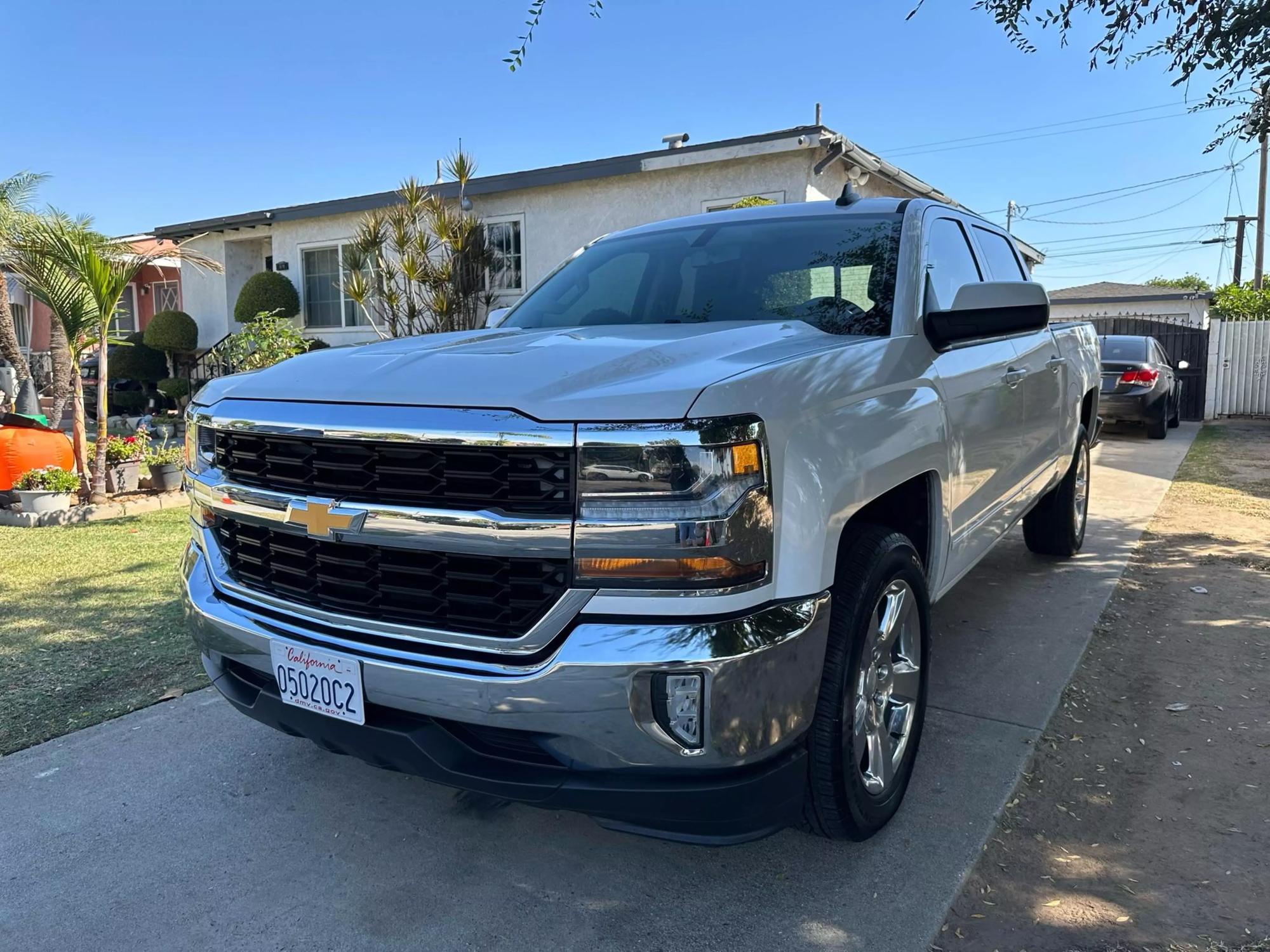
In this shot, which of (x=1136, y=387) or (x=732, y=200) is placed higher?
(x=732, y=200)

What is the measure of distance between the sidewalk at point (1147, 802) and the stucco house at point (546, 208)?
254 inches

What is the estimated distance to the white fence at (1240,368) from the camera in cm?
1658

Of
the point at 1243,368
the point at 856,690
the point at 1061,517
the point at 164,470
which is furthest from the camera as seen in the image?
the point at 1243,368

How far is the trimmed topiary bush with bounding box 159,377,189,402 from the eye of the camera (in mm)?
17016

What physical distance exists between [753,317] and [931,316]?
603mm

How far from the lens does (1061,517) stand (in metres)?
6.06

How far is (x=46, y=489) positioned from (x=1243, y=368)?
18.3m

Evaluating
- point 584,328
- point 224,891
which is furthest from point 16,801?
point 584,328

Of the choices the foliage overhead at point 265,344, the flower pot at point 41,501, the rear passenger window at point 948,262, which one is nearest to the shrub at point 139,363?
the foliage overhead at point 265,344

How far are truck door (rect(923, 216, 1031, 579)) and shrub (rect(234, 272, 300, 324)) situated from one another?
14.3 meters

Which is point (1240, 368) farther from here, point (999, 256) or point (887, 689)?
point (887, 689)

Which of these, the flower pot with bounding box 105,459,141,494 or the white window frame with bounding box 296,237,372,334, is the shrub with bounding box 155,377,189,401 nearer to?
the white window frame with bounding box 296,237,372,334

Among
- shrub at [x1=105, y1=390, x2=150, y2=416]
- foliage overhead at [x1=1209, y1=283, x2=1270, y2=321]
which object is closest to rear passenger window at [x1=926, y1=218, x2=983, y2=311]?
shrub at [x1=105, y1=390, x2=150, y2=416]

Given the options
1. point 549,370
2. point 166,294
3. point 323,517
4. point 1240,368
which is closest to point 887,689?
point 549,370
